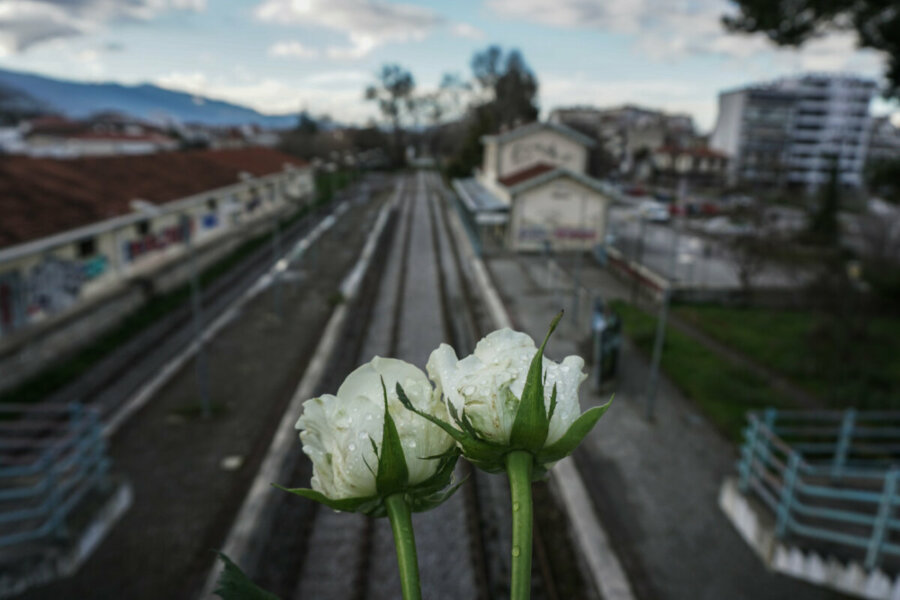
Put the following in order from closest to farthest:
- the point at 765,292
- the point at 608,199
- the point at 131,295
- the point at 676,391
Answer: the point at 676,391
the point at 131,295
the point at 765,292
the point at 608,199

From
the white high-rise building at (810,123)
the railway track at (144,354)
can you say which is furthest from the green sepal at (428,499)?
the white high-rise building at (810,123)

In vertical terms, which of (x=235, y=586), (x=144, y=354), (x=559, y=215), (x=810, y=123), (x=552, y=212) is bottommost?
(x=144, y=354)

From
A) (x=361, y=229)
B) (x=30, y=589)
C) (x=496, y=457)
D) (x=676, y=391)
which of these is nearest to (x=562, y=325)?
(x=676, y=391)

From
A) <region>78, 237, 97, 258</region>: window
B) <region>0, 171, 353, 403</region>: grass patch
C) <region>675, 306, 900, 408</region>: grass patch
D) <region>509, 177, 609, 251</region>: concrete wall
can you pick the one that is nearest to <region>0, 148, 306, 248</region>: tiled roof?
<region>78, 237, 97, 258</region>: window

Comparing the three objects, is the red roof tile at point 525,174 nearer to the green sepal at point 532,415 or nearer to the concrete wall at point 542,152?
the concrete wall at point 542,152

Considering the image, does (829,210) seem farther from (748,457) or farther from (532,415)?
(532,415)

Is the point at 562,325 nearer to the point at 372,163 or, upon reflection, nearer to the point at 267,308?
the point at 267,308

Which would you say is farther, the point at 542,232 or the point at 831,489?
the point at 542,232

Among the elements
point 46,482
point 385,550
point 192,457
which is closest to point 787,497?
point 385,550
